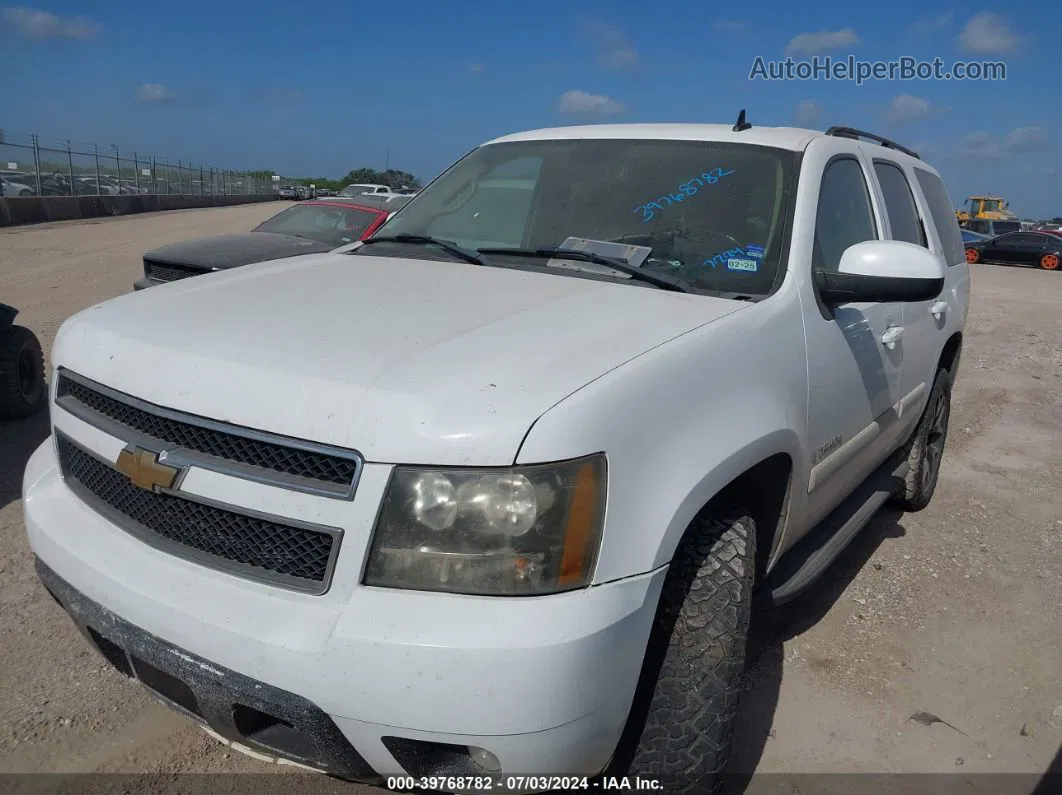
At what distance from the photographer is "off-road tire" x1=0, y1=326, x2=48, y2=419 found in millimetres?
5492

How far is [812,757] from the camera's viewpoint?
2.67 meters

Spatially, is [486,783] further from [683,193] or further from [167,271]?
[167,271]

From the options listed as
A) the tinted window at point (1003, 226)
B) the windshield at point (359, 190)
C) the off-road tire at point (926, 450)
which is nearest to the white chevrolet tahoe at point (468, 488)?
the off-road tire at point (926, 450)

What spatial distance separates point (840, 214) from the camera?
3227 mm

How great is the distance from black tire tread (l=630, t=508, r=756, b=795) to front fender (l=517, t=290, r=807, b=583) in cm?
22

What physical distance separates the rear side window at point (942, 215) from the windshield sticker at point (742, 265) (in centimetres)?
217

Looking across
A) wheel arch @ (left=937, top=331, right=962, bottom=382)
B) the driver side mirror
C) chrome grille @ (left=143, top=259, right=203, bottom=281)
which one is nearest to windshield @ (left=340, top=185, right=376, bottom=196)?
chrome grille @ (left=143, top=259, right=203, bottom=281)

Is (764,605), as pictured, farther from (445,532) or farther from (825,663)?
(445,532)

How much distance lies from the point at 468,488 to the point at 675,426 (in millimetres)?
531

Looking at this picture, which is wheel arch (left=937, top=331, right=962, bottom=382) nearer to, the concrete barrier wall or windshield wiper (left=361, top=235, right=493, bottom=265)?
windshield wiper (left=361, top=235, right=493, bottom=265)

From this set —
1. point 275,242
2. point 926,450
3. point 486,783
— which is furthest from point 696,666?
point 275,242

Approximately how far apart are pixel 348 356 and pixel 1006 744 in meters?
2.50

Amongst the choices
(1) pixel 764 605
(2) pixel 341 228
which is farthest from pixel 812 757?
(2) pixel 341 228

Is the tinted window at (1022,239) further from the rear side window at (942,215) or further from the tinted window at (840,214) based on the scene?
the tinted window at (840,214)
